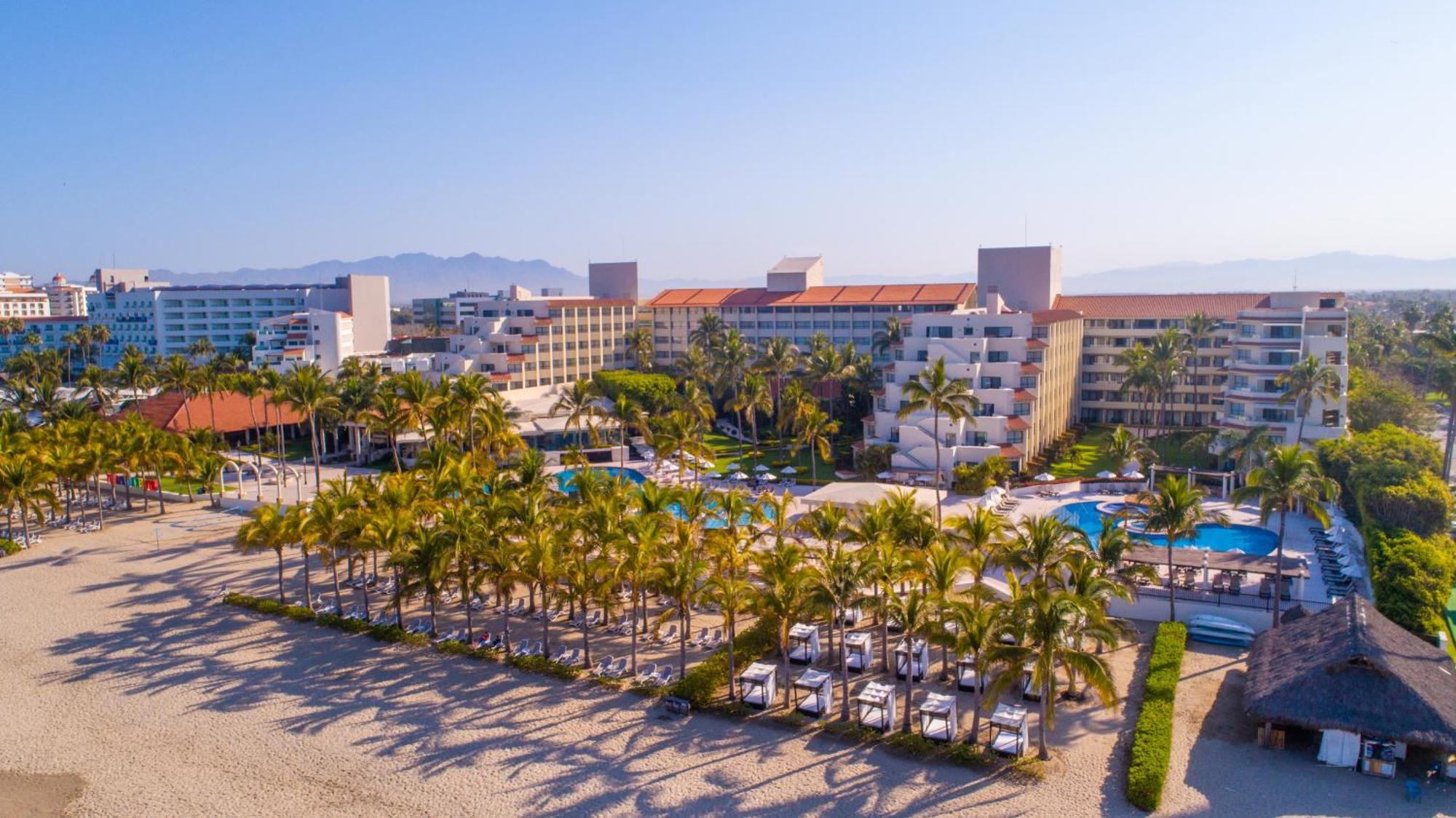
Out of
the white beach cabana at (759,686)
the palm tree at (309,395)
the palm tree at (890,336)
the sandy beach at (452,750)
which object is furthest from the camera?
the palm tree at (890,336)

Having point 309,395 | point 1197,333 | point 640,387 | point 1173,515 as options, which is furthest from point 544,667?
point 1197,333

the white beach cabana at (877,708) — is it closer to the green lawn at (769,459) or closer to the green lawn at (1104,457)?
the green lawn at (769,459)

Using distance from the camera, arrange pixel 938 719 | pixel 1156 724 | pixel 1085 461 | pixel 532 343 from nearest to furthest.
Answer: pixel 1156 724 < pixel 938 719 < pixel 1085 461 < pixel 532 343

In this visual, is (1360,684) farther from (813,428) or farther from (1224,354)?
(1224,354)

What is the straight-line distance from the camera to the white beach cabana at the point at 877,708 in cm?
2831

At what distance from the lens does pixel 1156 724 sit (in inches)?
1060

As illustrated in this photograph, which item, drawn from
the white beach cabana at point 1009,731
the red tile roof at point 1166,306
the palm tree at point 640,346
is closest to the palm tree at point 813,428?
the white beach cabana at point 1009,731

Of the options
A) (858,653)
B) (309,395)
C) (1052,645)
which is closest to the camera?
(1052,645)

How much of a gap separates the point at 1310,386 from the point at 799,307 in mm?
54982

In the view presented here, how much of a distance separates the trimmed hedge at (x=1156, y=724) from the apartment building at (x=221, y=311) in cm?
11819

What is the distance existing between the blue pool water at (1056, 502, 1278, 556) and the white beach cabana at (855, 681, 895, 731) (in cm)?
1926

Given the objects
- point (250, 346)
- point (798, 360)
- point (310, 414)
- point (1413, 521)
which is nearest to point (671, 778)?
point (1413, 521)

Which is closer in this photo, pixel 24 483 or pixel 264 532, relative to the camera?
pixel 264 532

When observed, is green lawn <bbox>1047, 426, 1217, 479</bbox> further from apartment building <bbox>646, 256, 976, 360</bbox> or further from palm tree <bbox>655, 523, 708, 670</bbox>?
palm tree <bbox>655, 523, 708, 670</bbox>
